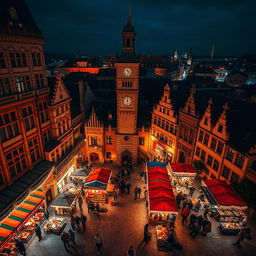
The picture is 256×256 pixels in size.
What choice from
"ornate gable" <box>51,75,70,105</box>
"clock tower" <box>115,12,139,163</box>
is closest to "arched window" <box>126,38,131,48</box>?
"clock tower" <box>115,12,139,163</box>

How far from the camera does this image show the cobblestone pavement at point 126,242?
1753 centimetres

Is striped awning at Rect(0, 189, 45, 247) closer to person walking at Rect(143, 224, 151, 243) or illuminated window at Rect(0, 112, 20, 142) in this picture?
illuminated window at Rect(0, 112, 20, 142)

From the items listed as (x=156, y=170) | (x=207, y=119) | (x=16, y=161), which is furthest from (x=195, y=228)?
(x=16, y=161)

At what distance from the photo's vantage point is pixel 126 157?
34.9 metres

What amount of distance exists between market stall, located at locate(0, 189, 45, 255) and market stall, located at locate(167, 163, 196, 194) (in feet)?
55.8

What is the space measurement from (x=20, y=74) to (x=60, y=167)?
13033mm

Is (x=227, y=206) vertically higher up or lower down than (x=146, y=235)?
higher up

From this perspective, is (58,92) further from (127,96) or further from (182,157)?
(182,157)

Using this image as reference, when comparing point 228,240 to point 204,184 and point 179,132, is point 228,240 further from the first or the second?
point 179,132

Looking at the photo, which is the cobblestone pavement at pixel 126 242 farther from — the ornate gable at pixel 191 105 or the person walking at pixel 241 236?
the ornate gable at pixel 191 105

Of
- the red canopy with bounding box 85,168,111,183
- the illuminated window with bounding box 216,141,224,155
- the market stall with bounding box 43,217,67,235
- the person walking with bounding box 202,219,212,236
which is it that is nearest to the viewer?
the person walking with bounding box 202,219,212,236

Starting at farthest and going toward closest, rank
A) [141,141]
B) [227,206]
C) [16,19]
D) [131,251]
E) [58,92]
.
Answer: [141,141]
[58,92]
[227,206]
[16,19]
[131,251]

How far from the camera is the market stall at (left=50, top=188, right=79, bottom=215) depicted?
20.5 metres

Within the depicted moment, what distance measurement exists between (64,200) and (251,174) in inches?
831
